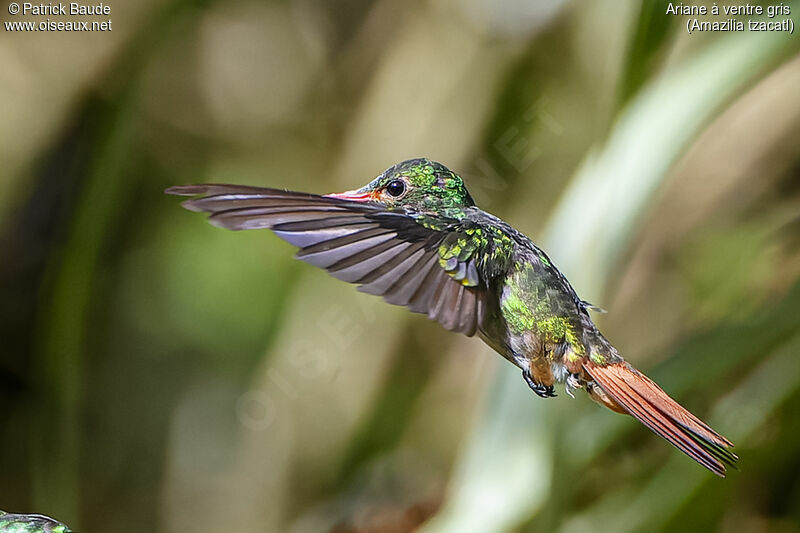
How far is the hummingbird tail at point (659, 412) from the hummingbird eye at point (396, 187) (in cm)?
16

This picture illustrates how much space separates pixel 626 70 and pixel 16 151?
121 centimetres

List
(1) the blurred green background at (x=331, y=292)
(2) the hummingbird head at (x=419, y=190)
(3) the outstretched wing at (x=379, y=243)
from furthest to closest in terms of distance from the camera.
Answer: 1. (1) the blurred green background at (x=331, y=292)
2. (2) the hummingbird head at (x=419, y=190)
3. (3) the outstretched wing at (x=379, y=243)

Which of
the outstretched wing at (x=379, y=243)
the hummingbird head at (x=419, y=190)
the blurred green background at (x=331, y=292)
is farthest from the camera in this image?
the blurred green background at (x=331, y=292)

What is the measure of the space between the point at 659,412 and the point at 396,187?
18 cm

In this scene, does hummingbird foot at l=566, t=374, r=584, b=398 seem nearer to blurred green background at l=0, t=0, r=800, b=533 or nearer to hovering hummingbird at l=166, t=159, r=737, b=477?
hovering hummingbird at l=166, t=159, r=737, b=477

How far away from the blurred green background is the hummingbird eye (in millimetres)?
343

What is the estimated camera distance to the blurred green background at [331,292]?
1.04m

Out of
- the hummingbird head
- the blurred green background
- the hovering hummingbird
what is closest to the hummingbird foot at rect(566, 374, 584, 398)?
the hovering hummingbird

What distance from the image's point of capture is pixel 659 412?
1.31ft

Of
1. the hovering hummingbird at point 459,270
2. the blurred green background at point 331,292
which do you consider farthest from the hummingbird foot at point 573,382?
the blurred green background at point 331,292

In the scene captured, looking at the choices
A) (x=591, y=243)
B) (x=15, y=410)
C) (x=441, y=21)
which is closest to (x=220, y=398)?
(x=15, y=410)

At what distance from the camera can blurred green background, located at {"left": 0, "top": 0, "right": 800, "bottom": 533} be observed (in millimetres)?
1036

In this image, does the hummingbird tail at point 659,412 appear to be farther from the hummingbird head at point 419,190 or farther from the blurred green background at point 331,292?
the blurred green background at point 331,292

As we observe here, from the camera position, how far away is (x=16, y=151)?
1.41m
